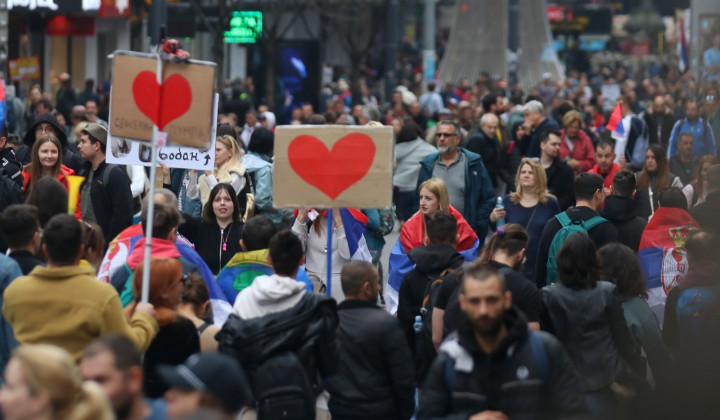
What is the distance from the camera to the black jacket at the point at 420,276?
783cm

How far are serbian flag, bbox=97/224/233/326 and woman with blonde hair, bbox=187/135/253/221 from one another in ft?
8.61

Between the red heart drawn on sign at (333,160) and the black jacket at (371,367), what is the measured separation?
3.72ft

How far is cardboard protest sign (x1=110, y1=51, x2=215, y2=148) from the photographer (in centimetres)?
727

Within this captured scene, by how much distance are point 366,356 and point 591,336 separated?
118 centimetres

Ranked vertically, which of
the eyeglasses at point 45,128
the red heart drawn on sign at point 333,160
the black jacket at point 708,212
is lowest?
the black jacket at point 708,212

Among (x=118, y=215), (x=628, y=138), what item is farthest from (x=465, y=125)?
(x=118, y=215)

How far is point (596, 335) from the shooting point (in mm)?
6887

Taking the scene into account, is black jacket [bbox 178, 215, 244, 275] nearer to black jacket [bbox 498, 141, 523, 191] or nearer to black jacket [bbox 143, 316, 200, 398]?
black jacket [bbox 143, 316, 200, 398]

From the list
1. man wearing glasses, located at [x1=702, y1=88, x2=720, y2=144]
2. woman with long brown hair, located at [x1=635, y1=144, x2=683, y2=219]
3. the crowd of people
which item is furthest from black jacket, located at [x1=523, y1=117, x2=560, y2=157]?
woman with long brown hair, located at [x1=635, y1=144, x2=683, y2=219]

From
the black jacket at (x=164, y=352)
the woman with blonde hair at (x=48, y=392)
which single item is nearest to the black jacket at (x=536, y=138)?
the black jacket at (x=164, y=352)

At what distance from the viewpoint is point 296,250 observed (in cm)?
662

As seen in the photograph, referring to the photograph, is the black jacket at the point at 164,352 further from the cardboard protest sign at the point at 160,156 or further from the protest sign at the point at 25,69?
the protest sign at the point at 25,69

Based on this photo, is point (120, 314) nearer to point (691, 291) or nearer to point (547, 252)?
point (691, 291)

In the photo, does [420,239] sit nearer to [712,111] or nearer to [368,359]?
[368,359]
